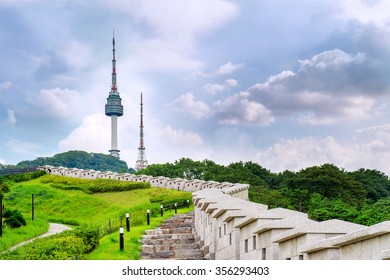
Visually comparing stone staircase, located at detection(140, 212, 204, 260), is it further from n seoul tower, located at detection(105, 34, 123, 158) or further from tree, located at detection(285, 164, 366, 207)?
n seoul tower, located at detection(105, 34, 123, 158)

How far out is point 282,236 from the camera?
27.4 ft

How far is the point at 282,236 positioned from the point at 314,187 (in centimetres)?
4463

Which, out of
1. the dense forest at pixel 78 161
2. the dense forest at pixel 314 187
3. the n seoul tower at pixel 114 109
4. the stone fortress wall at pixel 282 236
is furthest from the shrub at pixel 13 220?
the n seoul tower at pixel 114 109

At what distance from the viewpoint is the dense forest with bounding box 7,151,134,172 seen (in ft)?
328

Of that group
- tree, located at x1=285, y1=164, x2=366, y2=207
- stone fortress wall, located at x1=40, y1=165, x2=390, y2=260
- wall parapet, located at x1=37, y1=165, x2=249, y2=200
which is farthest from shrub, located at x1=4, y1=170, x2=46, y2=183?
stone fortress wall, located at x1=40, y1=165, x2=390, y2=260

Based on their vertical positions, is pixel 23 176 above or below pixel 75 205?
above

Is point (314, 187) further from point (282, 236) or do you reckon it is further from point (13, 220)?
point (282, 236)

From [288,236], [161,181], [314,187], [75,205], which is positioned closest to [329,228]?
[288,236]

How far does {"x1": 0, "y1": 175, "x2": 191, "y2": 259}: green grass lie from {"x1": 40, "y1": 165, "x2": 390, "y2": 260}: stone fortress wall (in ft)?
35.0

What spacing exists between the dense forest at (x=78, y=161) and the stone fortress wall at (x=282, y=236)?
270 ft

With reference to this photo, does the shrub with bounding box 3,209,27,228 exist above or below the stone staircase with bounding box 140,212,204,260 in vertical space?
above

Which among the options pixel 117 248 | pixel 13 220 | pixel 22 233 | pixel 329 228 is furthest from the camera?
pixel 13 220

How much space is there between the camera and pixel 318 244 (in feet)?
23.7
